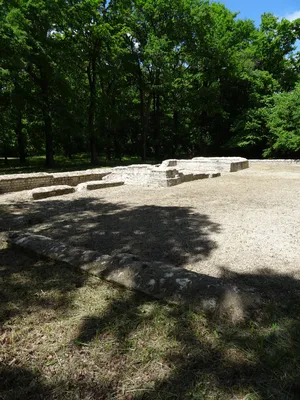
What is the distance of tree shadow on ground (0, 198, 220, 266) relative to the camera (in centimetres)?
386

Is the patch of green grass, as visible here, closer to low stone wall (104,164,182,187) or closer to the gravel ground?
low stone wall (104,164,182,187)

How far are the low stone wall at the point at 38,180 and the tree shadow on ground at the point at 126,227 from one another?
2.47 m

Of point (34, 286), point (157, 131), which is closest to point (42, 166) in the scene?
point (157, 131)

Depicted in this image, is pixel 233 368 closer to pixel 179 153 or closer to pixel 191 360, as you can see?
pixel 191 360

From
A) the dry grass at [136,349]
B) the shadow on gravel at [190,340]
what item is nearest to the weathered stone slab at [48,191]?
the shadow on gravel at [190,340]

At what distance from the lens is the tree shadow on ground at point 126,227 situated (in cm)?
386

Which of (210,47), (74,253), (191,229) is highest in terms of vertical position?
(210,47)

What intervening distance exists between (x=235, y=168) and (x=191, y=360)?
50.8 feet

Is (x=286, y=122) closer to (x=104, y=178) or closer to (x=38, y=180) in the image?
(x=104, y=178)

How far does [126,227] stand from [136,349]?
338 centimetres

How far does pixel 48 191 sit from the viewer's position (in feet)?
27.3

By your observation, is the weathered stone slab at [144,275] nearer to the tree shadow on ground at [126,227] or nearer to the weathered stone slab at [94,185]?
the tree shadow on ground at [126,227]

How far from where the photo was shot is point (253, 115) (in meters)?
22.3

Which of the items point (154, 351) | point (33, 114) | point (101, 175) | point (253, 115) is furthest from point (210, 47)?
point (154, 351)
